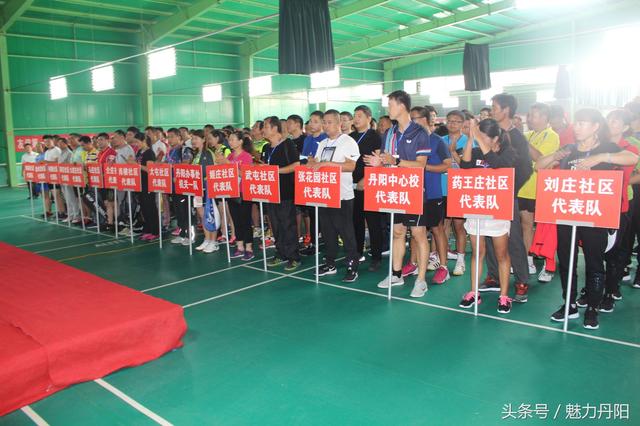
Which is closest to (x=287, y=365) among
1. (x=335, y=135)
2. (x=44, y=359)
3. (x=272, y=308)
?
(x=272, y=308)

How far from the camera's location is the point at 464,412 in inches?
98.2

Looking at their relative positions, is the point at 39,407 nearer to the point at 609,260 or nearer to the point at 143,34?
the point at 609,260

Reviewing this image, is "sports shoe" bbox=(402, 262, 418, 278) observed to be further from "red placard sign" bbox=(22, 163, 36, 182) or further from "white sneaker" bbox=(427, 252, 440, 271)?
"red placard sign" bbox=(22, 163, 36, 182)

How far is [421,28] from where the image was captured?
1753cm

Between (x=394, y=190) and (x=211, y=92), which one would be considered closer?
(x=394, y=190)

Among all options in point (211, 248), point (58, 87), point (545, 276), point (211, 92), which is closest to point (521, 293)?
point (545, 276)

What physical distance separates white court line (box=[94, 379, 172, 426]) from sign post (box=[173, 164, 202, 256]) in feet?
10.6

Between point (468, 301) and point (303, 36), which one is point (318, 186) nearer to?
point (468, 301)

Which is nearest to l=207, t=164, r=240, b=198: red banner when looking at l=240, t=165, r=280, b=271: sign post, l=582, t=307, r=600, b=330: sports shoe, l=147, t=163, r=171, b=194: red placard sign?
l=240, t=165, r=280, b=271: sign post

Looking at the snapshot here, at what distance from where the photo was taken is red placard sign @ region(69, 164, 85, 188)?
25.2 feet

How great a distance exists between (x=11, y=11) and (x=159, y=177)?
396 inches

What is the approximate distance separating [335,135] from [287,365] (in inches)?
95.8

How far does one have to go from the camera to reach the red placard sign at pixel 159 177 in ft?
20.5

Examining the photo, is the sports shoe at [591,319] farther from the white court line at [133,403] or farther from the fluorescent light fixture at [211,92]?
the fluorescent light fixture at [211,92]
